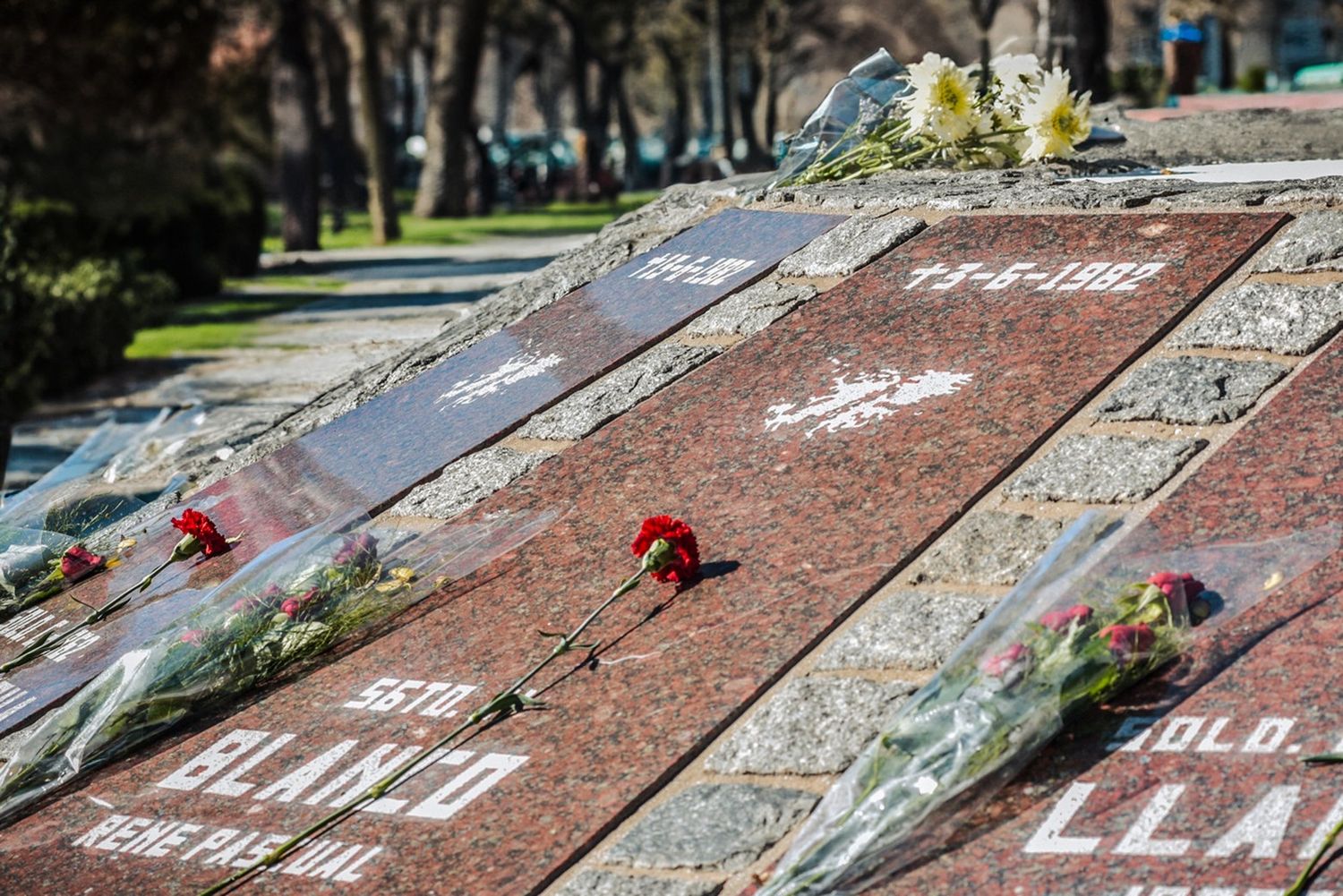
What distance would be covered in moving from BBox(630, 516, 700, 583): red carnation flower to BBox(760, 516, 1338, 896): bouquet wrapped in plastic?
0.67m

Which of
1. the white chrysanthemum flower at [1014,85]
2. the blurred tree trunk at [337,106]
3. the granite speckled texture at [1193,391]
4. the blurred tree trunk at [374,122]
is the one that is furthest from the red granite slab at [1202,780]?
the blurred tree trunk at [337,106]

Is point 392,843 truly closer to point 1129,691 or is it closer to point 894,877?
point 894,877

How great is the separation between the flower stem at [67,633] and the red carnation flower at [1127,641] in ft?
7.93

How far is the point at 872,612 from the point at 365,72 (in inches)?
804

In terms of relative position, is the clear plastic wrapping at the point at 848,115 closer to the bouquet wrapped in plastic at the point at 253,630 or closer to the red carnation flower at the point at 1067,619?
the bouquet wrapped in plastic at the point at 253,630

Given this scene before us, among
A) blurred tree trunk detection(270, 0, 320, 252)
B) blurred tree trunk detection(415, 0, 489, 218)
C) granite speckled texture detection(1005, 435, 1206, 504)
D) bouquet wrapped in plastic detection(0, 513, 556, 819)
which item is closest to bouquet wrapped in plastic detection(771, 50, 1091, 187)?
granite speckled texture detection(1005, 435, 1206, 504)

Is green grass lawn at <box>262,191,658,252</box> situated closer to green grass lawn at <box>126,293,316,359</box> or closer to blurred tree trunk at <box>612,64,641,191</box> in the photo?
green grass lawn at <box>126,293,316,359</box>

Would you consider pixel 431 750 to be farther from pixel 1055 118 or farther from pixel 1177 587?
pixel 1055 118

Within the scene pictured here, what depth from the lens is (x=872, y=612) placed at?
3.08 m

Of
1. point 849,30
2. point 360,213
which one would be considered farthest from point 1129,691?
point 849,30

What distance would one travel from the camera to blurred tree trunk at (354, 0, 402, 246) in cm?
2217

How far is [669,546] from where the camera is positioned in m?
3.27

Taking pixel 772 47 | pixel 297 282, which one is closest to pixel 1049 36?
pixel 297 282

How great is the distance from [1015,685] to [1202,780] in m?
0.31
